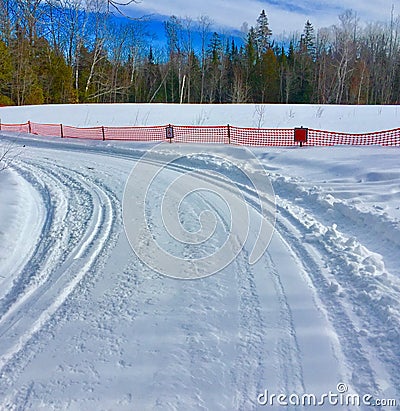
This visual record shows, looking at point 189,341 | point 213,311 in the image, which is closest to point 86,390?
point 189,341

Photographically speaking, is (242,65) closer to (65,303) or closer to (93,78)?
(93,78)

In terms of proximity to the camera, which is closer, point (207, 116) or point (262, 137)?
point (262, 137)

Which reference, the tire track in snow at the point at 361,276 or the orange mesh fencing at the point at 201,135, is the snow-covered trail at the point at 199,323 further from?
the orange mesh fencing at the point at 201,135

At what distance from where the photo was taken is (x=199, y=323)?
8.97 feet

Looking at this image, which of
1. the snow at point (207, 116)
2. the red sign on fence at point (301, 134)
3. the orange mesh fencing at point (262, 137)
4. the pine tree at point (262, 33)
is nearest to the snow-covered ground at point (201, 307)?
the red sign on fence at point (301, 134)

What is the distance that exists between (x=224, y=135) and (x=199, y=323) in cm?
1360

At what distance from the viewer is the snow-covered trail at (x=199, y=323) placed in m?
2.12

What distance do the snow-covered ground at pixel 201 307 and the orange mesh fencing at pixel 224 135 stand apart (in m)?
7.70

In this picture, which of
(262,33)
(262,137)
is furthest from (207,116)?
(262,33)

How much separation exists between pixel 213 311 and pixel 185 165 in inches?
263

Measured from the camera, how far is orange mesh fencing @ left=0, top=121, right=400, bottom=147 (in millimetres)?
13227

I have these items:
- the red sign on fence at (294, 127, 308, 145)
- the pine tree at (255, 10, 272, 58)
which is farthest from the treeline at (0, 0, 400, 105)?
the red sign on fence at (294, 127, 308, 145)

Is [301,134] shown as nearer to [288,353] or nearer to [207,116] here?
[288,353]

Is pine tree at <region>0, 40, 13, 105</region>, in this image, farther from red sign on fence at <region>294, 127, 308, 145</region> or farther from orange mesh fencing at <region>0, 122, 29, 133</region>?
red sign on fence at <region>294, 127, 308, 145</region>
